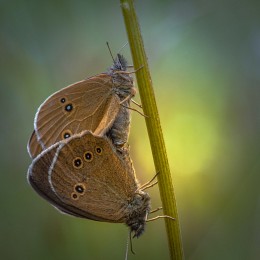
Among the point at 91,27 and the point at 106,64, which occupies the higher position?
the point at 91,27

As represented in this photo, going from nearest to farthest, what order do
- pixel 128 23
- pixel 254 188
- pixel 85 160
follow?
pixel 128 23 → pixel 85 160 → pixel 254 188

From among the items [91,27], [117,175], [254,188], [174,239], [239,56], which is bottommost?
[254,188]

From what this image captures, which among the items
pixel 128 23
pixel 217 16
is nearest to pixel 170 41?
pixel 217 16

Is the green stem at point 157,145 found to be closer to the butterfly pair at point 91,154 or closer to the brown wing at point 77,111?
the butterfly pair at point 91,154

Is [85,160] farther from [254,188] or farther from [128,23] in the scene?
[254,188]

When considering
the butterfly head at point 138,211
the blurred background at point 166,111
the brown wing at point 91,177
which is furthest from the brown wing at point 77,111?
the blurred background at point 166,111

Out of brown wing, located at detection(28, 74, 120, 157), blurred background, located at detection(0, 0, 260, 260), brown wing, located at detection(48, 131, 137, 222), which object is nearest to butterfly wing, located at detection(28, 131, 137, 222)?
brown wing, located at detection(48, 131, 137, 222)

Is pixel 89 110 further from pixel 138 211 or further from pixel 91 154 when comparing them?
pixel 138 211

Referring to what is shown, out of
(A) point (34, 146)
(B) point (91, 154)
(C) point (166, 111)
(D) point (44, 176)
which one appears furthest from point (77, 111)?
(C) point (166, 111)
